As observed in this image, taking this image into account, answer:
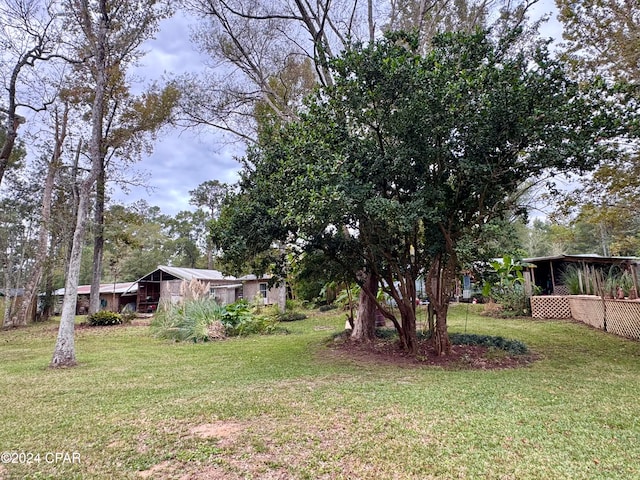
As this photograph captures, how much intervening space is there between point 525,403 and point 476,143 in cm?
342

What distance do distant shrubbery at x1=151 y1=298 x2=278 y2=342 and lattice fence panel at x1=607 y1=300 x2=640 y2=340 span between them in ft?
30.1

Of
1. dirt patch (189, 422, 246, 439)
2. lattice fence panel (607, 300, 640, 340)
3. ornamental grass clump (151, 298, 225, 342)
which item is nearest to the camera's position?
dirt patch (189, 422, 246, 439)

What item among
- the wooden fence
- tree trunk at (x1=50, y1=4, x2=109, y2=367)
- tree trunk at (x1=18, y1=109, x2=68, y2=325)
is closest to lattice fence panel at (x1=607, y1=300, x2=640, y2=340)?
the wooden fence

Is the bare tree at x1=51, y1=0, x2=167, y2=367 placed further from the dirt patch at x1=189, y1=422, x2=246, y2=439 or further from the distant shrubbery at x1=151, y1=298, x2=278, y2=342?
the dirt patch at x1=189, y1=422, x2=246, y2=439

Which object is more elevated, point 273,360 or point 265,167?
point 265,167

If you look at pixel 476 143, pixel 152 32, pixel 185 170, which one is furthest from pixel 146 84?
pixel 476 143

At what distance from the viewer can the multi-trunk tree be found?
5047 millimetres

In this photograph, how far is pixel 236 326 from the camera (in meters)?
11.0

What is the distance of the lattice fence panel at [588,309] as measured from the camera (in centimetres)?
1002

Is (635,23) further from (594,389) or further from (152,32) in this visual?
(152,32)

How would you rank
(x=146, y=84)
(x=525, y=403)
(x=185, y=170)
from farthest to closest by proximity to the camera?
(x=185, y=170) < (x=146, y=84) < (x=525, y=403)

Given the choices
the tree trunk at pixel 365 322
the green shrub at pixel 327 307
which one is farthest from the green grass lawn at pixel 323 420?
the green shrub at pixel 327 307

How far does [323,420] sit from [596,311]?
10.3m

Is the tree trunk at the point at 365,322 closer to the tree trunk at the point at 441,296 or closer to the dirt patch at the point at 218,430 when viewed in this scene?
the tree trunk at the point at 441,296
